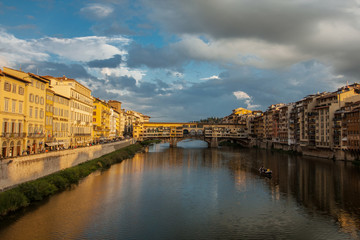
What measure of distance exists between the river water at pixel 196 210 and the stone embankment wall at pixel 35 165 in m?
2.81

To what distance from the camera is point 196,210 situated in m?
23.5

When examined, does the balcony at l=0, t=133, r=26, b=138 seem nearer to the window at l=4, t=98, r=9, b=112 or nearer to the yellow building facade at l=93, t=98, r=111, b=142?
the window at l=4, t=98, r=9, b=112

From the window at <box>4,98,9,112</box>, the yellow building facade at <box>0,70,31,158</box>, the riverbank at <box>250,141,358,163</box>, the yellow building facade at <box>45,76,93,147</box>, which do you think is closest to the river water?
the yellow building facade at <box>0,70,31,158</box>

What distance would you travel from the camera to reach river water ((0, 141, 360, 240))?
60.7 feet

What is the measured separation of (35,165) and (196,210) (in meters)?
15.2

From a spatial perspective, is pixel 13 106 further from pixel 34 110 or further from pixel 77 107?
pixel 77 107

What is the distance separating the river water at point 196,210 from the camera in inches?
728

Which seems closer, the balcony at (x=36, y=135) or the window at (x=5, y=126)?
the window at (x=5, y=126)

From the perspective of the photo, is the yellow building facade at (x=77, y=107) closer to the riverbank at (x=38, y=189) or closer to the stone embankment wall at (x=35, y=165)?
the stone embankment wall at (x=35, y=165)

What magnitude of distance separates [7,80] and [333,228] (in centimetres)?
2878

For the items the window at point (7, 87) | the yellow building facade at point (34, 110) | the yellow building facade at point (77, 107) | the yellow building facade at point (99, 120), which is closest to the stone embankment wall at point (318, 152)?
the yellow building facade at point (77, 107)

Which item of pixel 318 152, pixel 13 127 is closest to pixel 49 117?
pixel 13 127

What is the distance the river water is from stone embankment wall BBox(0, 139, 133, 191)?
9.21 ft

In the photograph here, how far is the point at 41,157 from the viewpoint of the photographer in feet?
90.6
